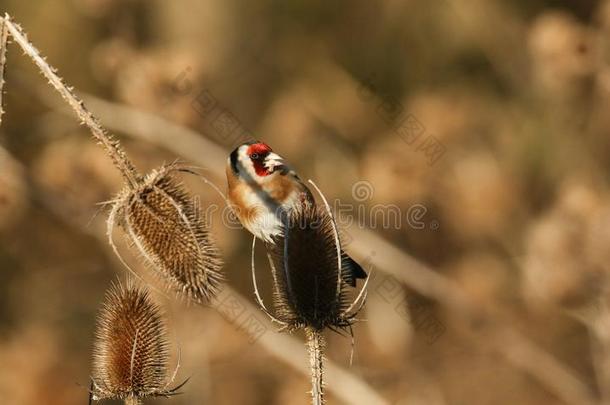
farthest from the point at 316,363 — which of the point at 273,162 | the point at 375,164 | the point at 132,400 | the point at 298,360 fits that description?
the point at 375,164

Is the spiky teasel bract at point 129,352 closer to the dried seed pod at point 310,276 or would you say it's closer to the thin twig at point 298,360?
the dried seed pod at point 310,276

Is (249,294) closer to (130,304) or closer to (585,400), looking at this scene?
(585,400)

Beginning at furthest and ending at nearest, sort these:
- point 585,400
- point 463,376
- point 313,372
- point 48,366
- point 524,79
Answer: point 463,376, point 524,79, point 48,366, point 585,400, point 313,372

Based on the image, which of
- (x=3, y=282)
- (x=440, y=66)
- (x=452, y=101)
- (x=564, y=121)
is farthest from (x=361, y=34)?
(x=3, y=282)

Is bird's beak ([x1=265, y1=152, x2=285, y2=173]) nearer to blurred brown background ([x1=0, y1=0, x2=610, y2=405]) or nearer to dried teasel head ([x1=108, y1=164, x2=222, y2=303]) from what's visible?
blurred brown background ([x1=0, y1=0, x2=610, y2=405])

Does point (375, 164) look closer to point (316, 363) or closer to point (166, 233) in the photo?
point (166, 233)
